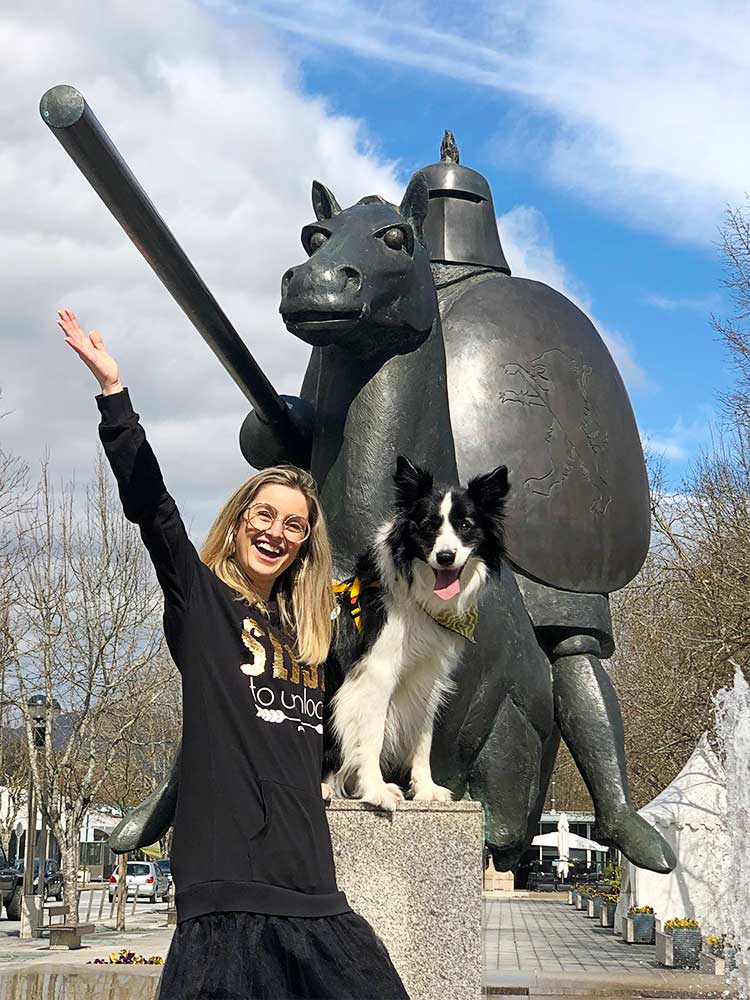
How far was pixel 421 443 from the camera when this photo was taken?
4.70 m

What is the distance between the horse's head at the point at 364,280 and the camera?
4137mm

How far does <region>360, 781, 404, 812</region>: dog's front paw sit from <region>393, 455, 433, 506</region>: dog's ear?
91cm

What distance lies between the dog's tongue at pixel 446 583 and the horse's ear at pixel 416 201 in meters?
1.31

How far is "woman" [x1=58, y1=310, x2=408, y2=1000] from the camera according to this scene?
256 centimetres

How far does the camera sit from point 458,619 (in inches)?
161

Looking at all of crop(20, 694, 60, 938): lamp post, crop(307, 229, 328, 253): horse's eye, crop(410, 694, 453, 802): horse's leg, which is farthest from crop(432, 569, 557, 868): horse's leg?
crop(20, 694, 60, 938): lamp post

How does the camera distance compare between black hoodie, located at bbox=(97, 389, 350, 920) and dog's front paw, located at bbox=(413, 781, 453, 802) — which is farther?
dog's front paw, located at bbox=(413, 781, 453, 802)

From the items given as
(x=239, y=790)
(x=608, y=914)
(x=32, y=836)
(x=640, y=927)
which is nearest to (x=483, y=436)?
(x=239, y=790)

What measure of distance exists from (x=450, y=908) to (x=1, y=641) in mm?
24012

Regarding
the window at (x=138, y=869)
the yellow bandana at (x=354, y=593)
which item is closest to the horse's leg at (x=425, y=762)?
the yellow bandana at (x=354, y=593)

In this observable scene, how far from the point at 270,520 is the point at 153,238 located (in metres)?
1.08

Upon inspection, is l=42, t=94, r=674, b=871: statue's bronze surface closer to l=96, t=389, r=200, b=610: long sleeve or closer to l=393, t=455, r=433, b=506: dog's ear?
l=393, t=455, r=433, b=506: dog's ear

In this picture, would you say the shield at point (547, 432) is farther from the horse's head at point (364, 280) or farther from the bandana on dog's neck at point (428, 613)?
the bandana on dog's neck at point (428, 613)

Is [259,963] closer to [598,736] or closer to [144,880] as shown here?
[598,736]
